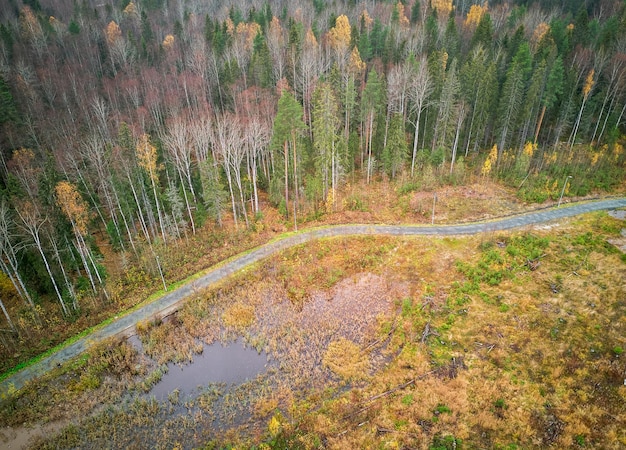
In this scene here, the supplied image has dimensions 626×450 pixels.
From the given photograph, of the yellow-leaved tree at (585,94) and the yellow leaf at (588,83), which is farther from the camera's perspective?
the yellow-leaved tree at (585,94)

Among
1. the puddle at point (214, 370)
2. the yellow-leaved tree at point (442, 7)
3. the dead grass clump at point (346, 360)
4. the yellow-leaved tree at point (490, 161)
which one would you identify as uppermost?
the yellow-leaved tree at point (442, 7)

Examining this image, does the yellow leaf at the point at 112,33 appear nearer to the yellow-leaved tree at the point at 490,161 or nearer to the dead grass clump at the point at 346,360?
the yellow-leaved tree at the point at 490,161

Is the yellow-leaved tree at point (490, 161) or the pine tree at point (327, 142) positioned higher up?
the pine tree at point (327, 142)

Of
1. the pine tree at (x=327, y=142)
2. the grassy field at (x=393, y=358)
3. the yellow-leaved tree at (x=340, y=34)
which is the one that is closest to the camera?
the grassy field at (x=393, y=358)

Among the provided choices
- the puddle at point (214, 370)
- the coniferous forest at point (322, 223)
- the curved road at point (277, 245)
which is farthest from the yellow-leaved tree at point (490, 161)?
the puddle at point (214, 370)

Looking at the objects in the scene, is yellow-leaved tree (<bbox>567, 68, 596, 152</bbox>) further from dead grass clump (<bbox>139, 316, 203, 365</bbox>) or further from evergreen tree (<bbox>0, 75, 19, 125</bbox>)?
evergreen tree (<bbox>0, 75, 19, 125</bbox>)

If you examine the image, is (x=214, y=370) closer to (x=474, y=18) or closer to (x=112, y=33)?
(x=112, y=33)

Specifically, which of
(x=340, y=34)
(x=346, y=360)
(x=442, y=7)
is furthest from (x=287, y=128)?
(x=442, y=7)

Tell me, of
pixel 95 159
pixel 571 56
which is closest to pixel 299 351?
pixel 95 159
